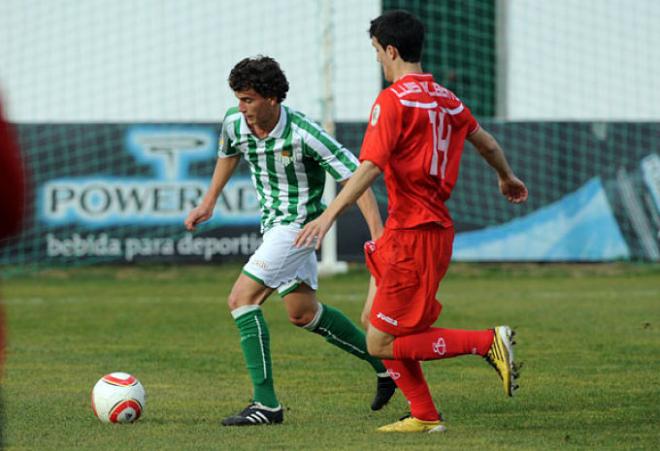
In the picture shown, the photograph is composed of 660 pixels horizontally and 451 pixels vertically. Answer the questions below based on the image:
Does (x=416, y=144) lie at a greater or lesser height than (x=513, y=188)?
greater

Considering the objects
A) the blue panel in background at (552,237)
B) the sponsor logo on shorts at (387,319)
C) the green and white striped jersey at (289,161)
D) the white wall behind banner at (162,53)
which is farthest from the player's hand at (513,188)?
the white wall behind banner at (162,53)

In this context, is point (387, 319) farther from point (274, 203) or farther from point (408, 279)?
point (274, 203)

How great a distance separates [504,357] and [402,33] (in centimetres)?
149

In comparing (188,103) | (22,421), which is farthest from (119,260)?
(22,421)

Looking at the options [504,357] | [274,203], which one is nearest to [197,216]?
[274,203]

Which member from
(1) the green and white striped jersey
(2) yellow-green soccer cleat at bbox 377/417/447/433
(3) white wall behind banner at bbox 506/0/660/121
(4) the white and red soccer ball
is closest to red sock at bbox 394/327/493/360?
(2) yellow-green soccer cleat at bbox 377/417/447/433

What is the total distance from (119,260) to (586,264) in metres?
6.12

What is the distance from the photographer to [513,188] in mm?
6484

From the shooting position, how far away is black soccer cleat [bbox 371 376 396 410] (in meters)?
6.90

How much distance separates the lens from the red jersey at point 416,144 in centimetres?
570

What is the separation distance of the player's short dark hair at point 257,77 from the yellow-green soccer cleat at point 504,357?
5.55 ft

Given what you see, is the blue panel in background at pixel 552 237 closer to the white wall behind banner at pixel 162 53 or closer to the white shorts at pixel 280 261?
the white wall behind banner at pixel 162 53

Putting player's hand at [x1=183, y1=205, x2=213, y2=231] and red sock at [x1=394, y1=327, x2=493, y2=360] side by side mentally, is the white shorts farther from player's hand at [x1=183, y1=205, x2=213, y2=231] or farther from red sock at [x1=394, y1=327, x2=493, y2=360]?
red sock at [x1=394, y1=327, x2=493, y2=360]

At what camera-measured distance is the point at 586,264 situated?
17547 mm
